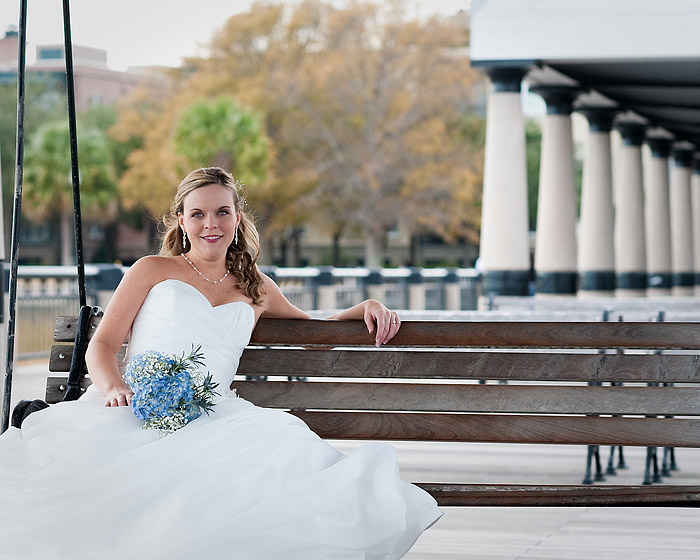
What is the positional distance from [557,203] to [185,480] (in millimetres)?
17611

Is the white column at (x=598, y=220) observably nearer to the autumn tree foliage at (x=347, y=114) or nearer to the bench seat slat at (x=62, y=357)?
the bench seat slat at (x=62, y=357)

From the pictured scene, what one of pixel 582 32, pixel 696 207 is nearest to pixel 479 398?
pixel 582 32

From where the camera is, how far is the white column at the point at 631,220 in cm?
2828

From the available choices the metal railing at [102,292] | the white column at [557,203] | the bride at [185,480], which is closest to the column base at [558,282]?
the white column at [557,203]

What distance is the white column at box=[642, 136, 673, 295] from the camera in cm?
3209

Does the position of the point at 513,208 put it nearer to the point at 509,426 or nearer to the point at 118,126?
the point at 509,426

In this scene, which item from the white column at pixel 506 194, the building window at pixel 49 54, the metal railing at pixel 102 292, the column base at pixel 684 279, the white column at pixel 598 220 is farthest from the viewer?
the building window at pixel 49 54

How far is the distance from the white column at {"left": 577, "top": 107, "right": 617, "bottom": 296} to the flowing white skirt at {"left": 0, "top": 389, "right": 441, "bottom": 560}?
21199 mm

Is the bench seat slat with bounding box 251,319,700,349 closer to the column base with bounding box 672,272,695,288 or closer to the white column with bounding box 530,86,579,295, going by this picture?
the white column with bounding box 530,86,579,295

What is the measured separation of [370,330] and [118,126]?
5955 centimetres

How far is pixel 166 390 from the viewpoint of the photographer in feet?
12.5

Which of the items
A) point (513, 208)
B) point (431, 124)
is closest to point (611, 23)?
point (513, 208)

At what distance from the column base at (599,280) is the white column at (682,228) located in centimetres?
1156

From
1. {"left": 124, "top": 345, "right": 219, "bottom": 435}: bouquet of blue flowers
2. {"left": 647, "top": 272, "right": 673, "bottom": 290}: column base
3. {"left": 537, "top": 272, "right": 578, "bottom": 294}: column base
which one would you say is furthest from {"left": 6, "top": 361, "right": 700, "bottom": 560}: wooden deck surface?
{"left": 647, "top": 272, "right": 673, "bottom": 290}: column base
